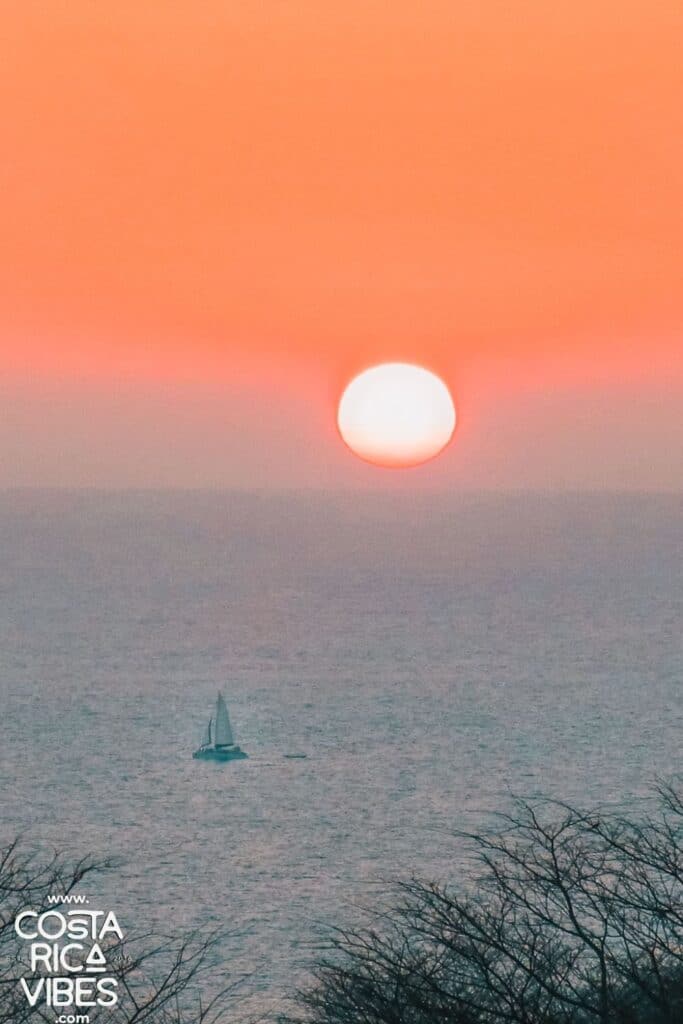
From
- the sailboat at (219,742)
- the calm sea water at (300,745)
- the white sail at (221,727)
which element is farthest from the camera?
the sailboat at (219,742)

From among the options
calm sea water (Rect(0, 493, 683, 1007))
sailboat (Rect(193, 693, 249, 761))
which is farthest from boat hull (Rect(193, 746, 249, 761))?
calm sea water (Rect(0, 493, 683, 1007))

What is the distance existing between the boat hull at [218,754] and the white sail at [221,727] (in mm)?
564

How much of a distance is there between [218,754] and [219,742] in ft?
3.57

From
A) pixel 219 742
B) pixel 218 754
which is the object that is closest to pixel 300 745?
pixel 219 742

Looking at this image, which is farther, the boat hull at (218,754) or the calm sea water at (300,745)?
the boat hull at (218,754)

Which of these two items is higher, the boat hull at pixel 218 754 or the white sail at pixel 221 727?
the white sail at pixel 221 727

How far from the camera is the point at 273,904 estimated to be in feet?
234

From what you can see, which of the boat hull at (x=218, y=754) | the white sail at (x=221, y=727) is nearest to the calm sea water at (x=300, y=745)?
the boat hull at (x=218, y=754)

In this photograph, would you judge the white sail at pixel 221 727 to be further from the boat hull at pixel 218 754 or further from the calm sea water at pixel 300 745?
the calm sea water at pixel 300 745

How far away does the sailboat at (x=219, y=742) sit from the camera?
108 m

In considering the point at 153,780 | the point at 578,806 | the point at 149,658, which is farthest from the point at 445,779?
the point at 149,658

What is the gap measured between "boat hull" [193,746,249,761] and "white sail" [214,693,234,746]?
0.56m

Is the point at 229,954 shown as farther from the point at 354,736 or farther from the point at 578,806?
the point at 354,736

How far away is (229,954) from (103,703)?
62.5 metres
